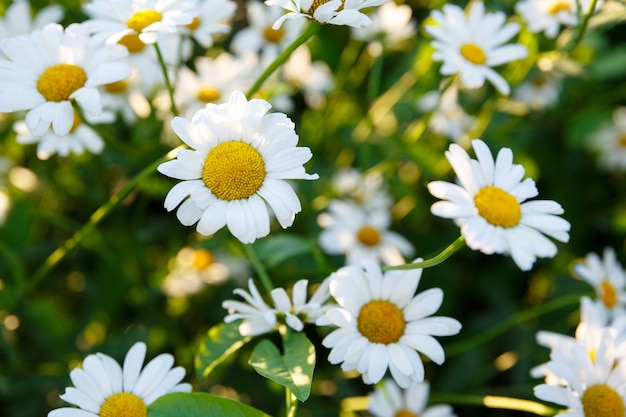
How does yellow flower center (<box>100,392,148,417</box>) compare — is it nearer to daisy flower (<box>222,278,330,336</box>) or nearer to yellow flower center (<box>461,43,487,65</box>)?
daisy flower (<box>222,278,330,336</box>)

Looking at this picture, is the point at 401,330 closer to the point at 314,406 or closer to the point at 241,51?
the point at 314,406

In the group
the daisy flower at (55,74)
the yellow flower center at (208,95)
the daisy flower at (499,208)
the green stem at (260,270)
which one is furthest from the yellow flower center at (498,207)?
the yellow flower center at (208,95)

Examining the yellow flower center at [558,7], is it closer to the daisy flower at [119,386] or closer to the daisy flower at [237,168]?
the daisy flower at [237,168]

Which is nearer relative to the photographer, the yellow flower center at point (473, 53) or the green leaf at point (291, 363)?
the green leaf at point (291, 363)

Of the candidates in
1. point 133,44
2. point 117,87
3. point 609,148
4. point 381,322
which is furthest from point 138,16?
point 609,148

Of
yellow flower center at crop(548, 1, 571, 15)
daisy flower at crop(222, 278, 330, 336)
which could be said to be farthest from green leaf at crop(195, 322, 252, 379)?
yellow flower center at crop(548, 1, 571, 15)

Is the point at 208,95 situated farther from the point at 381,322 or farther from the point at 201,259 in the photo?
the point at 381,322
